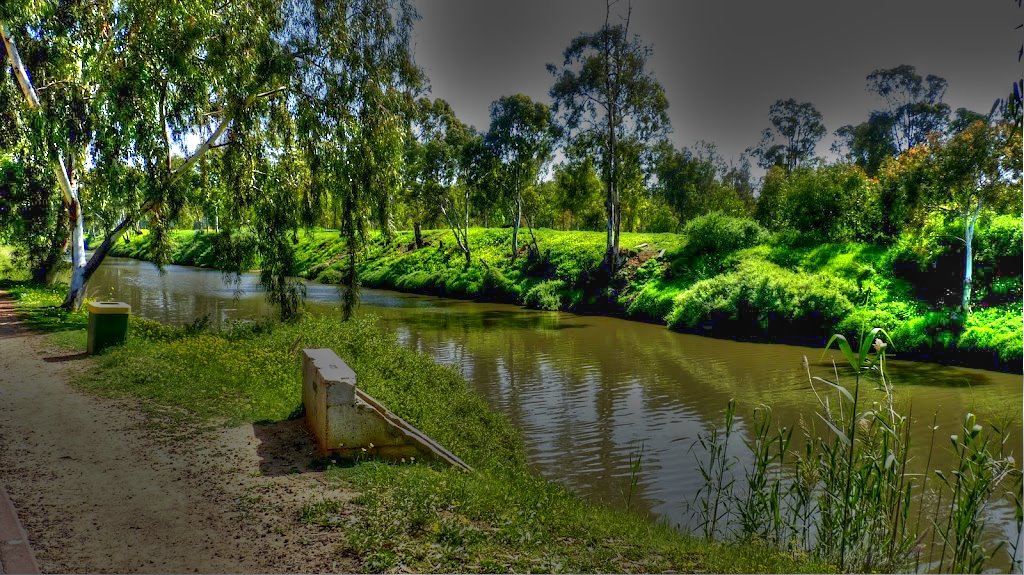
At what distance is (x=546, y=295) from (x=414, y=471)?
80.0ft

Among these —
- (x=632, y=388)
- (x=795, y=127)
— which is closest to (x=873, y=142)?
(x=795, y=127)

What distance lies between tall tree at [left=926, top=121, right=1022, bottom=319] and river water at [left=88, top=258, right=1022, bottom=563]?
14.3 ft

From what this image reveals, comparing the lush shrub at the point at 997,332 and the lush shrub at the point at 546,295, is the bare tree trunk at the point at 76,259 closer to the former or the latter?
the lush shrub at the point at 546,295

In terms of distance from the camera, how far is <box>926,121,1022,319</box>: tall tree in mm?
16391

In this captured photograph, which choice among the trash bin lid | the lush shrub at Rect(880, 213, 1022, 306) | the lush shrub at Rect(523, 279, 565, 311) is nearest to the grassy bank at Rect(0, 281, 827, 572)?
the trash bin lid

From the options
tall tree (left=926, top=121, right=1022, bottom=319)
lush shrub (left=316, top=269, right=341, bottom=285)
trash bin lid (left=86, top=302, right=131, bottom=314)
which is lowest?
lush shrub (left=316, top=269, right=341, bottom=285)

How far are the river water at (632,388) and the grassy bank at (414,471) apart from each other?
1072mm

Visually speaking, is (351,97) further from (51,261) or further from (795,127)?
(795,127)

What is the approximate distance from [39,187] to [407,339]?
47.4 feet

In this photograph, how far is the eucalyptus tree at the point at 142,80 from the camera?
44.2ft

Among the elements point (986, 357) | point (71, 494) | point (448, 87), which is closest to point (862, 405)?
point (986, 357)

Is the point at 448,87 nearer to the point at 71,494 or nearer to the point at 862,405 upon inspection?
the point at 862,405

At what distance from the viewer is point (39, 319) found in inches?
625

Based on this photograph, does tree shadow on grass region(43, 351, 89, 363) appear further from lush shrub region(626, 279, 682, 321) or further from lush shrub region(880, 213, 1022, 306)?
lush shrub region(880, 213, 1022, 306)
